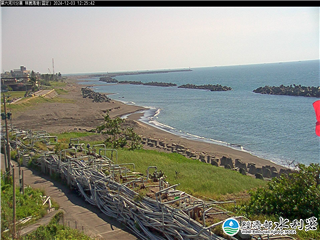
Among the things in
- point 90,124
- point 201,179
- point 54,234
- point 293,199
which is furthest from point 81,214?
point 90,124

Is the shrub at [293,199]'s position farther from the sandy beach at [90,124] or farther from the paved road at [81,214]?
the sandy beach at [90,124]

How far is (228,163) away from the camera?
2214cm

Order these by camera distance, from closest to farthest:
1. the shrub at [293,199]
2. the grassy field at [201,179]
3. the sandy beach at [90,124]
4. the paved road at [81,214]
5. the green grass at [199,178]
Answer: the shrub at [293,199] → the paved road at [81,214] → the grassy field at [201,179] → the green grass at [199,178] → the sandy beach at [90,124]

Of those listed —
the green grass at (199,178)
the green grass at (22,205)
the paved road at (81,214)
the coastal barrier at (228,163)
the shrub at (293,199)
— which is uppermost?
the shrub at (293,199)

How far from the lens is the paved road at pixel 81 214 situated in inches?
350

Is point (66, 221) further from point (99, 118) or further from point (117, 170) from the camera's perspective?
point (99, 118)

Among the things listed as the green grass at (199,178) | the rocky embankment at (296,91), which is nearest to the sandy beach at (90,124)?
the green grass at (199,178)

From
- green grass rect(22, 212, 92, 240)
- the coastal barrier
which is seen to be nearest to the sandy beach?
the coastal barrier

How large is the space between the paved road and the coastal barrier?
12161mm

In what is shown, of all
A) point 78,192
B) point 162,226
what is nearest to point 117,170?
point 78,192

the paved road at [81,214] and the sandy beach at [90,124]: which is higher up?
the paved road at [81,214]

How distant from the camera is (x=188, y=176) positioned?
51.9ft

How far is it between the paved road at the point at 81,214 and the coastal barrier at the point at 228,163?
12.2 m

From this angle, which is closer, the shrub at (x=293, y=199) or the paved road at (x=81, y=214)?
the shrub at (x=293, y=199)
